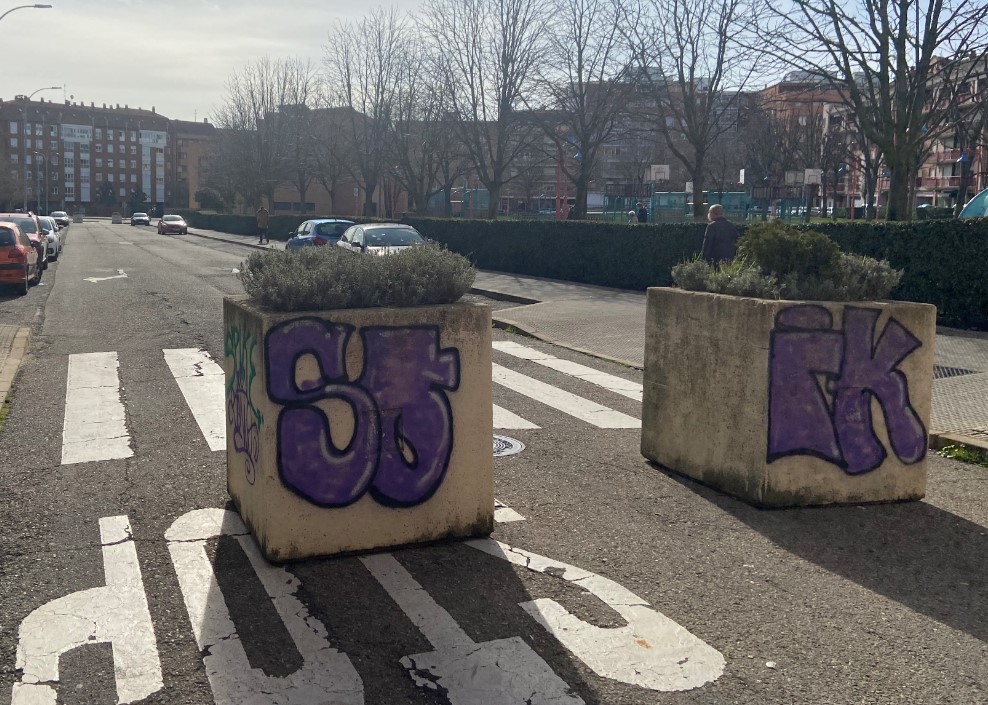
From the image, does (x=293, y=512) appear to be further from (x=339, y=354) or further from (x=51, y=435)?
(x=51, y=435)

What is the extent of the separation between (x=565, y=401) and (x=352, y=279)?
431 cm

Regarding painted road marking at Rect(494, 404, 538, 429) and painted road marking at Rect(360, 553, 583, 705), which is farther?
painted road marking at Rect(494, 404, 538, 429)

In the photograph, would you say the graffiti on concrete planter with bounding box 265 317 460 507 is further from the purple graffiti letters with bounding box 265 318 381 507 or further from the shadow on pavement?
the shadow on pavement

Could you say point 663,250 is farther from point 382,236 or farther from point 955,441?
point 955,441

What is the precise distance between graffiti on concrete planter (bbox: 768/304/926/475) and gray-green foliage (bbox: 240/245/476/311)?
190cm

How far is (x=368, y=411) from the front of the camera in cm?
472

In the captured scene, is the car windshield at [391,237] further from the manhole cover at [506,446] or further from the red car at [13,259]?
the manhole cover at [506,446]

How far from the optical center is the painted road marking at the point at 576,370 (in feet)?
31.9

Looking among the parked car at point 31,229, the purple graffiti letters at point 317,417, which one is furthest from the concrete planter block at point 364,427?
the parked car at point 31,229

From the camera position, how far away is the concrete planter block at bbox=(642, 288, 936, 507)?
18.1 ft

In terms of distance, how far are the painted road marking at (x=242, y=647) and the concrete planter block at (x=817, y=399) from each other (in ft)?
9.06

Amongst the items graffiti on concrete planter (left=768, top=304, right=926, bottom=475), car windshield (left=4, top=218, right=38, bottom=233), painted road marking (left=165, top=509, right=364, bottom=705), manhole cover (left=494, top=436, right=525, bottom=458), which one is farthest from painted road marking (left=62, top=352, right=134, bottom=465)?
car windshield (left=4, top=218, right=38, bottom=233)

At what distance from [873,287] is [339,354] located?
11.1 ft

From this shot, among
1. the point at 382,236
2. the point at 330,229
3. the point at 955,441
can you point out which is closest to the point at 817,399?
the point at 955,441
